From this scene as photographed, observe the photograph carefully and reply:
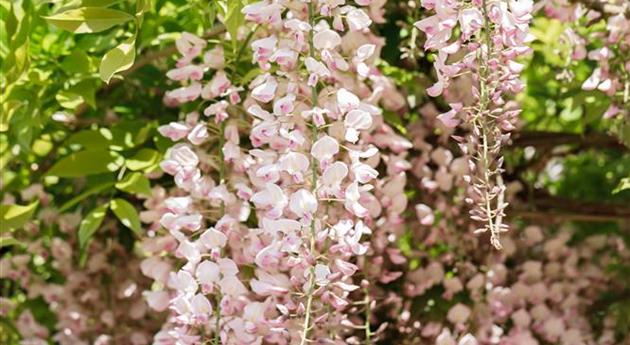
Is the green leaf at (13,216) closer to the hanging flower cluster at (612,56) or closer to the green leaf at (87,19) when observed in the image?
the green leaf at (87,19)

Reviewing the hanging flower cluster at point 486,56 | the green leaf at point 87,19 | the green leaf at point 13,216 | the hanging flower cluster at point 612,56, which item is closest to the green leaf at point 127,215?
the green leaf at point 13,216

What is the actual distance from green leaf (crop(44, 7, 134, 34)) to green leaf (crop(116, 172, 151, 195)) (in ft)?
0.85

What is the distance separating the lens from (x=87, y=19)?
1.23 meters

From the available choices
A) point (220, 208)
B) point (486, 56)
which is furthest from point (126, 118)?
point (486, 56)

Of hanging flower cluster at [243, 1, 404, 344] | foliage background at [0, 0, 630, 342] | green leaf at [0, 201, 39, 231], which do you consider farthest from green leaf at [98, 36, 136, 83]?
green leaf at [0, 201, 39, 231]

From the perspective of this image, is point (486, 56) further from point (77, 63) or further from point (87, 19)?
point (77, 63)

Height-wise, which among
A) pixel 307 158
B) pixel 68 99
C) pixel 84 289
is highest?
pixel 307 158

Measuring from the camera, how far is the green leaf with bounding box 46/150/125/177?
1.52 m

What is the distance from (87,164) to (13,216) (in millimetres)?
112

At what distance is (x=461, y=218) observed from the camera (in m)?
1.76

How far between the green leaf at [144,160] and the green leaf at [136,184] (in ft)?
0.09

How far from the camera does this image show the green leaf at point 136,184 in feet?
4.74

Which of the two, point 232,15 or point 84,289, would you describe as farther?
point 84,289

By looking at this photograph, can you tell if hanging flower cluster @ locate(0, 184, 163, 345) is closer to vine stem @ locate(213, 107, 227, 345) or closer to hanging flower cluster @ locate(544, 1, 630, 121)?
vine stem @ locate(213, 107, 227, 345)
